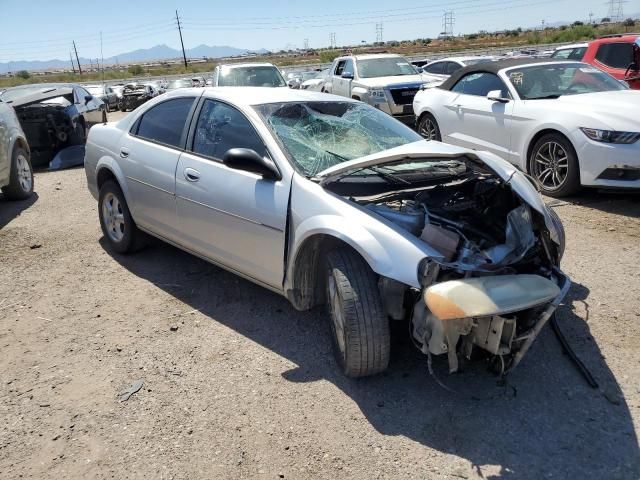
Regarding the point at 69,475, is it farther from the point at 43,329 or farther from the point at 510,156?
the point at 510,156

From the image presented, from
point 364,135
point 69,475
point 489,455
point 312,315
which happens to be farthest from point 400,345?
point 69,475

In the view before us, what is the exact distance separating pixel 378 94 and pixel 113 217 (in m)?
8.13

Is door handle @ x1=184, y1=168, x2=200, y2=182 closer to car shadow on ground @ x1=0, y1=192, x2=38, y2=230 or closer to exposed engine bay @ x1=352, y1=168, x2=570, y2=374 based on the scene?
exposed engine bay @ x1=352, y1=168, x2=570, y2=374

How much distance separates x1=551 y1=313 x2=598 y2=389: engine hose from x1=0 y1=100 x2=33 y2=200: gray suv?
23.9ft

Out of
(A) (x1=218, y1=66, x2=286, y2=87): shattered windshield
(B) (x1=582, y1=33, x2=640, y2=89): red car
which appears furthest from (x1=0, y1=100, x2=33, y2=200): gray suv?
(B) (x1=582, y1=33, x2=640, y2=89): red car

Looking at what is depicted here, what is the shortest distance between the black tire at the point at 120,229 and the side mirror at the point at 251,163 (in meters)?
2.03

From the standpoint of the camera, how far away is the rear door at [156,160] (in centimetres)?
446

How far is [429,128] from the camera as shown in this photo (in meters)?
9.16

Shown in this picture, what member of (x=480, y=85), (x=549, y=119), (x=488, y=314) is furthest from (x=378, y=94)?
(x=488, y=314)

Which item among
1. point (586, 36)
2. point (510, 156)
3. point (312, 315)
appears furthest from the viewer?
point (586, 36)

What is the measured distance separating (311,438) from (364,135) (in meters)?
2.29

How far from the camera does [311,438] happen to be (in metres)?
2.83

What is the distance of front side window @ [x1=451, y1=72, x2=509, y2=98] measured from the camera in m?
7.73

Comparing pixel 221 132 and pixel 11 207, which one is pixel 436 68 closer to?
pixel 11 207
